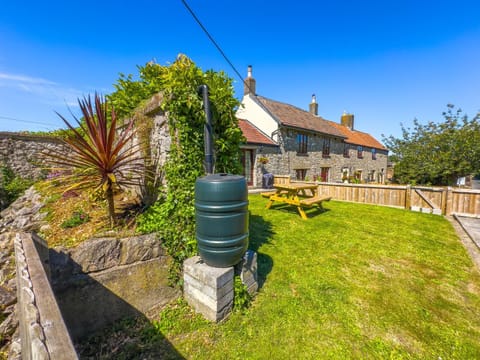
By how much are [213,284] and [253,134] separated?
10989 mm

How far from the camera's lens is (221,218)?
2.18 metres

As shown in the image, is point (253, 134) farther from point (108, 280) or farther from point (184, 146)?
point (108, 280)

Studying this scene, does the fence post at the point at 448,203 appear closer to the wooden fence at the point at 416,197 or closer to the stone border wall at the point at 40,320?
the wooden fence at the point at 416,197

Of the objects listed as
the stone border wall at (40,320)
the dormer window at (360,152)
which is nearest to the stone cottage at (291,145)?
the dormer window at (360,152)

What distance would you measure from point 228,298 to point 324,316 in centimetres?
121

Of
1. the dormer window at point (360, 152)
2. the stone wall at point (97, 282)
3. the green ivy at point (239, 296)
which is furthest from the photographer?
the dormer window at point (360, 152)

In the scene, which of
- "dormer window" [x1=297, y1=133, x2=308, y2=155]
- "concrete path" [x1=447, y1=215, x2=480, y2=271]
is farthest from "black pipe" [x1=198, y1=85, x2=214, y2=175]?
"dormer window" [x1=297, y1=133, x2=308, y2=155]

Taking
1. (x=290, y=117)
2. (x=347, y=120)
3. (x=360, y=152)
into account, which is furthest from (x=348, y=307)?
(x=347, y=120)

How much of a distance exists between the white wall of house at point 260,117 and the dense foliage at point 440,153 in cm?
1276

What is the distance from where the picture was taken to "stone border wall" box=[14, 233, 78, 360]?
0.87 metres

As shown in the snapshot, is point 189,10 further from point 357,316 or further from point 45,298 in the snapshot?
point 357,316

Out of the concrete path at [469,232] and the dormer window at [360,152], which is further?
the dormer window at [360,152]

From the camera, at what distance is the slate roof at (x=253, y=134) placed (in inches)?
453

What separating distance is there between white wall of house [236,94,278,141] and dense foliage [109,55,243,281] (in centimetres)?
1012
